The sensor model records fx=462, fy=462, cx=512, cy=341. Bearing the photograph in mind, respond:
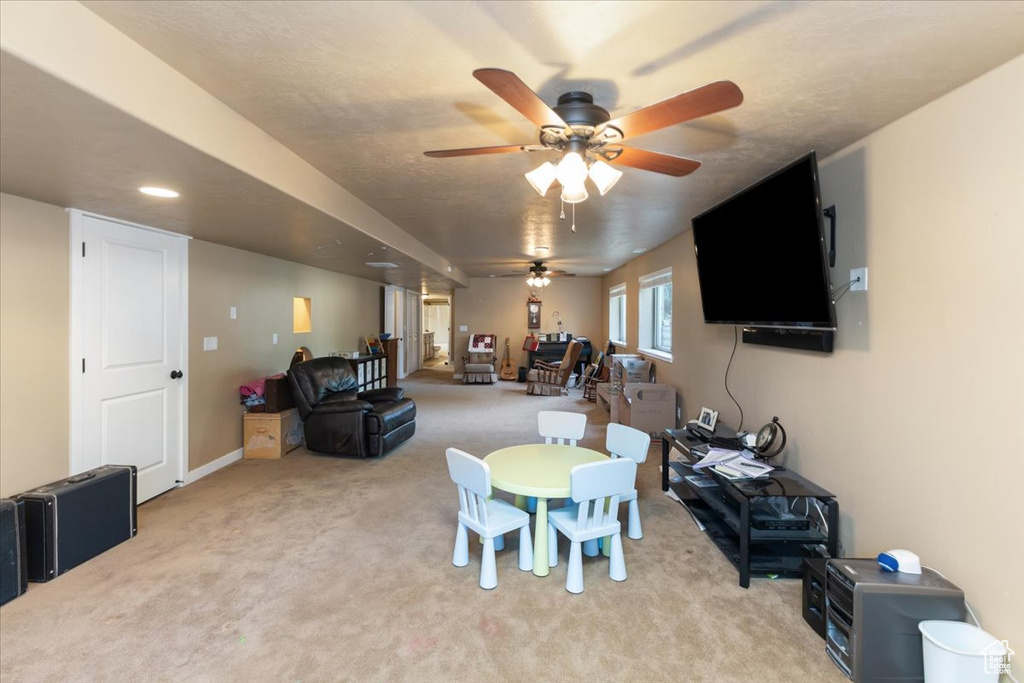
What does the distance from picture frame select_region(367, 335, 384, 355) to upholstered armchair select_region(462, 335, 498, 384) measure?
188 centimetres

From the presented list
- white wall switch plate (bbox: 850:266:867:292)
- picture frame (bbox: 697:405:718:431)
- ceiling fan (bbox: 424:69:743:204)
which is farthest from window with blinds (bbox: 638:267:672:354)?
ceiling fan (bbox: 424:69:743:204)

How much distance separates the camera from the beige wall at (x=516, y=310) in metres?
10.1

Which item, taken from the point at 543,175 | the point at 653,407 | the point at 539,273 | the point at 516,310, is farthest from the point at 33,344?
the point at 516,310

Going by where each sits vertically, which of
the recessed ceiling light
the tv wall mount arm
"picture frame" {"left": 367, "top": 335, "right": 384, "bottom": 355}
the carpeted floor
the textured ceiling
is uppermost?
the textured ceiling

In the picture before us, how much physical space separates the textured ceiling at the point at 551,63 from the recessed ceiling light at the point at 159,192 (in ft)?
1.35

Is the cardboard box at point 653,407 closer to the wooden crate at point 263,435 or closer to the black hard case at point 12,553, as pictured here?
the wooden crate at point 263,435

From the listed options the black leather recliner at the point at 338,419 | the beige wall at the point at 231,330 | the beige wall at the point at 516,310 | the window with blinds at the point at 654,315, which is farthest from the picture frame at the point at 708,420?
the beige wall at the point at 516,310

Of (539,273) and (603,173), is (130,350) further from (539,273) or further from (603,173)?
(539,273)

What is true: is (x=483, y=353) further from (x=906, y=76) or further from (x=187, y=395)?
(x=906, y=76)

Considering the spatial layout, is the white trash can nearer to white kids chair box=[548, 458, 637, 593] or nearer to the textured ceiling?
white kids chair box=[548, 458, 637, 593]

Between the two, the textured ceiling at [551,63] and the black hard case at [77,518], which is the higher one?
the textured ceiling at [551,63]

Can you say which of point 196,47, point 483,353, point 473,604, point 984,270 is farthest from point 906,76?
point 483,353

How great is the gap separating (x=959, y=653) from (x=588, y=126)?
2223mm

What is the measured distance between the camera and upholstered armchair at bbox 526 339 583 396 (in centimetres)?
826
